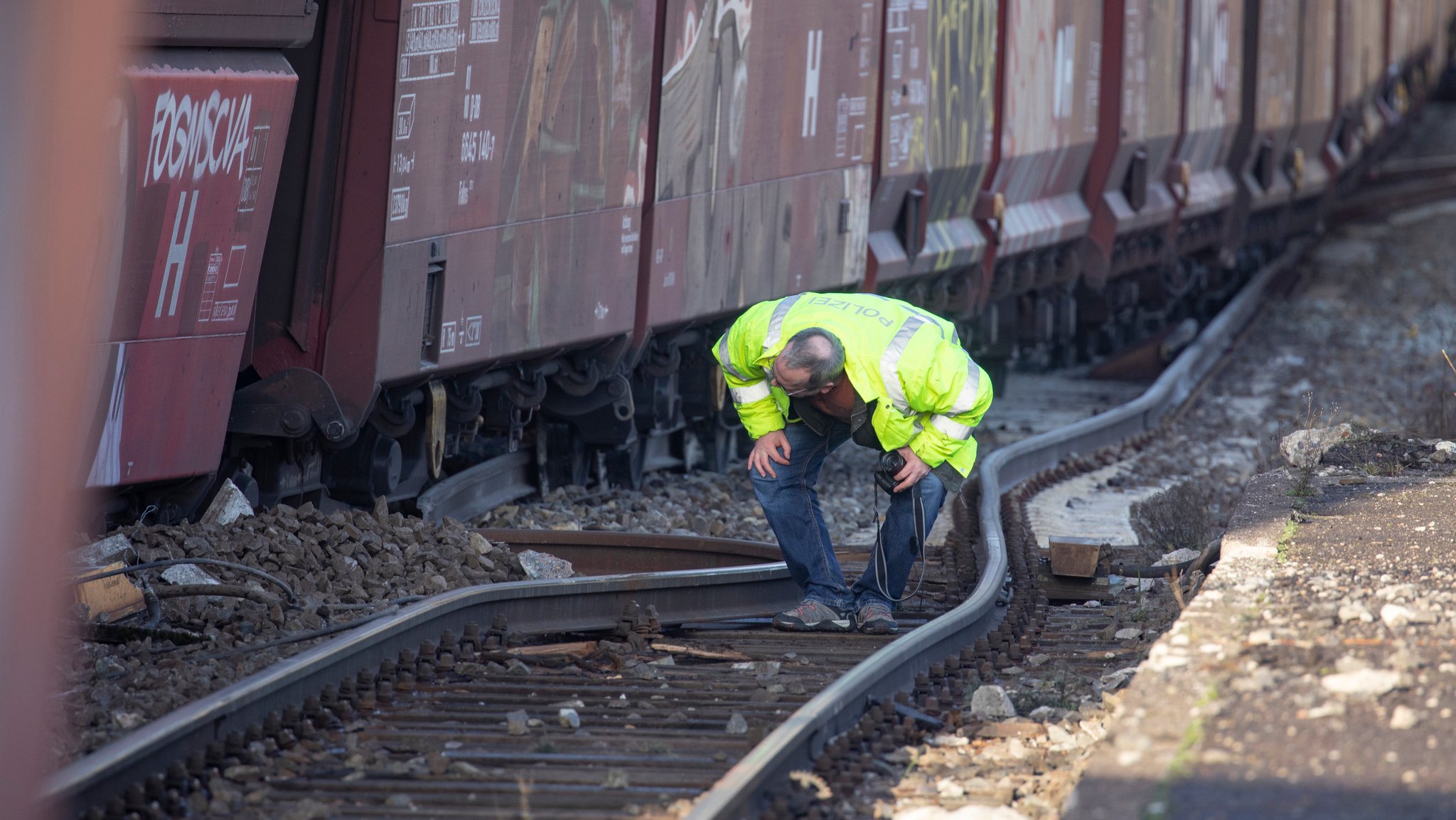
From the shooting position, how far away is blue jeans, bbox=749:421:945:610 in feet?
21.0

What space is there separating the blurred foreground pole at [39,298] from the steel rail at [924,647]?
143cm

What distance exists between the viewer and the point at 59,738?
13.7 ft

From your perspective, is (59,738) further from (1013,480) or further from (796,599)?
(1013,480)

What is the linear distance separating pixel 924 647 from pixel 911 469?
74 cm

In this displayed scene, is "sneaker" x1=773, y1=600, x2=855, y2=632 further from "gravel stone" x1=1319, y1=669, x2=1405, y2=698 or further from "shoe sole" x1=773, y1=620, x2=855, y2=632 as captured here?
"gravel stone" x1=1319, y1=669, x2=1405, y2=698

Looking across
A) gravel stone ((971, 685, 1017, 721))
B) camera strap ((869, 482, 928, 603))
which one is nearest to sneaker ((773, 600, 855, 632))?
camera strap ((869, 482, 928, 603))

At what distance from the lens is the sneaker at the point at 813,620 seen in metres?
6.39

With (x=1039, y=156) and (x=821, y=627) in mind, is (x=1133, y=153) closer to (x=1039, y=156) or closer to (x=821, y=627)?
(x=1039, y=156)

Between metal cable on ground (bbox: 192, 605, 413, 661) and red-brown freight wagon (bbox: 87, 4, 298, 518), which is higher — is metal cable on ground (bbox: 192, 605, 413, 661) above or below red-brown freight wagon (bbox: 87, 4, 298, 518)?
below

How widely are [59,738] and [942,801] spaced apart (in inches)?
84.2

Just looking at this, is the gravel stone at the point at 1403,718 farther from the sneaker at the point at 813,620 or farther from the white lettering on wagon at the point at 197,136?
the white lettering on wagon at the point at 197,136

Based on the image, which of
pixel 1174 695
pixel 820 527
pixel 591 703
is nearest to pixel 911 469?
pixel 820 527

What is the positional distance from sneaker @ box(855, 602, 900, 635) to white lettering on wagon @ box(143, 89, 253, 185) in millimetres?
2770

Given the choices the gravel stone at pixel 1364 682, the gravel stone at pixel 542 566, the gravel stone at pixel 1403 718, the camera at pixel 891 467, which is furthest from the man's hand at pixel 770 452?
the gravel stone at pixel 1403 718
